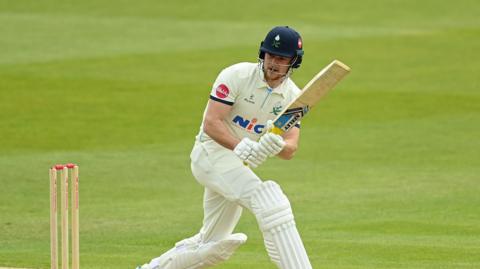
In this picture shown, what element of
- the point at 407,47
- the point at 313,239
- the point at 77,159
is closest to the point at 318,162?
the point at 77,159

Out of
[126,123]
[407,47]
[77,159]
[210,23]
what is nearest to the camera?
[77,159]

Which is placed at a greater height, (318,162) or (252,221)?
(318,162)

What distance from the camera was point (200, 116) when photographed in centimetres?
1730

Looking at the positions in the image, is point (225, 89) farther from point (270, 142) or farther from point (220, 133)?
point (270, 142)

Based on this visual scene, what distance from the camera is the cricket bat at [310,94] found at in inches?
269

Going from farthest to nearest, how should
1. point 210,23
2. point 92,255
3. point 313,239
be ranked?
point 210,23, point 313,239, point 92,255

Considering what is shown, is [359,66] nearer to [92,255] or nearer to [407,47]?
[407,47]

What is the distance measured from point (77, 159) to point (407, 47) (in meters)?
9.87

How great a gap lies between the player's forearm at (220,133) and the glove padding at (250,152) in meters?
0.16

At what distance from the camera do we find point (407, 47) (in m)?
→ 22.5

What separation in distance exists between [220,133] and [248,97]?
32 centimetres

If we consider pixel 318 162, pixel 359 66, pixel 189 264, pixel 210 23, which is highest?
pixel 210 23

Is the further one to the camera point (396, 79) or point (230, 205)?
point (396, 79)

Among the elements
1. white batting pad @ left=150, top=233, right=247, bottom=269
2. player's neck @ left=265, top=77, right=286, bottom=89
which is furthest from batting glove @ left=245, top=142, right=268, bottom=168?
white batting pad @ left=150, top=233, right=247, bottom=269
